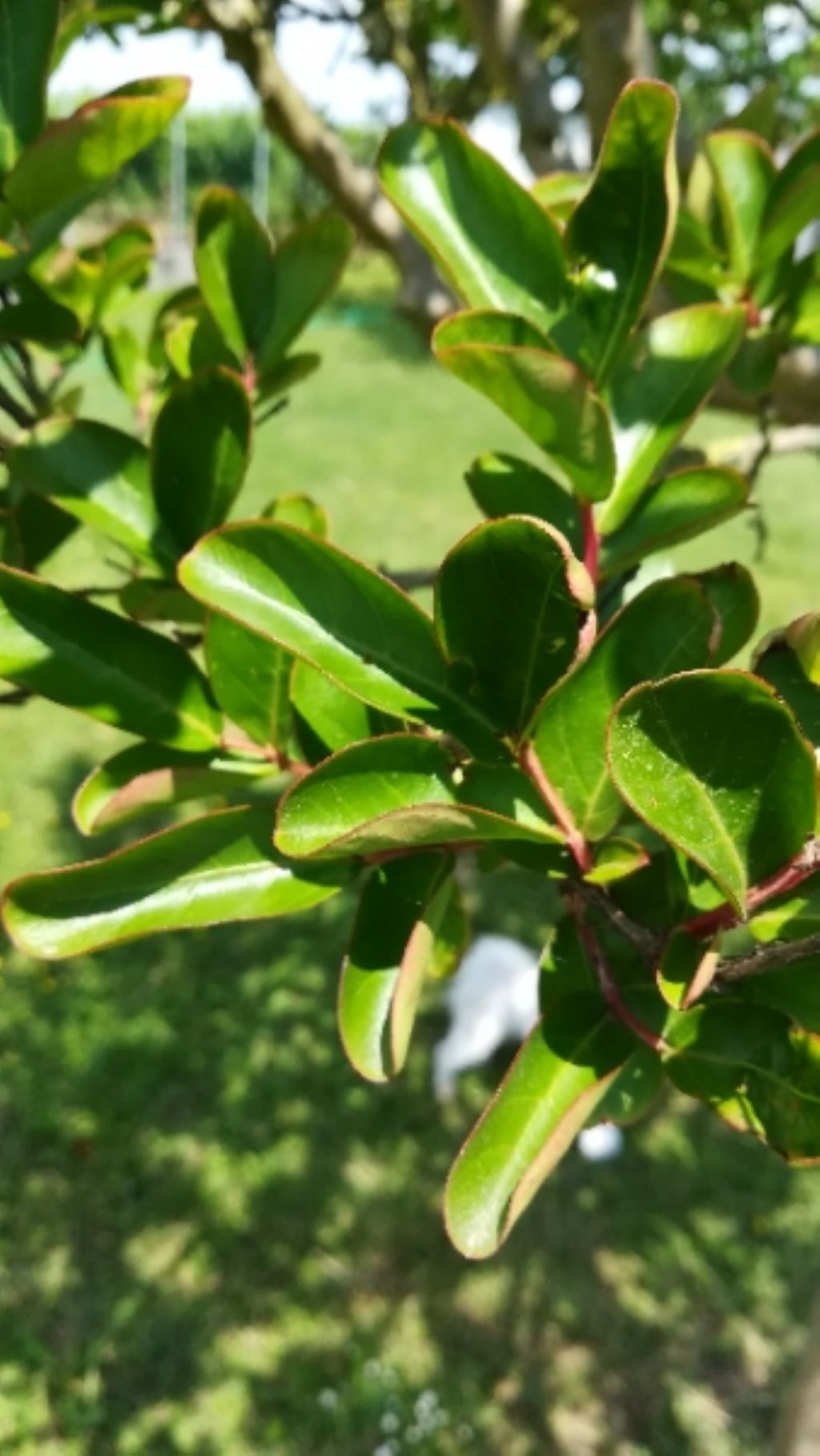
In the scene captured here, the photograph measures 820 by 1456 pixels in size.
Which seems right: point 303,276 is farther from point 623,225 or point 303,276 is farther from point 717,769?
point 717,769

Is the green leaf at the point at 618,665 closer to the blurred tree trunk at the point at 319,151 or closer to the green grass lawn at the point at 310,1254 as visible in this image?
the blurred tree trunk at the point at 319,151

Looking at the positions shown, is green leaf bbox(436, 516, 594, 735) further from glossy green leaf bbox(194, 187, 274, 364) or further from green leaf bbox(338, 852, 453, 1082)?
glossy green leaf bbox(194, 187, 274, 364)

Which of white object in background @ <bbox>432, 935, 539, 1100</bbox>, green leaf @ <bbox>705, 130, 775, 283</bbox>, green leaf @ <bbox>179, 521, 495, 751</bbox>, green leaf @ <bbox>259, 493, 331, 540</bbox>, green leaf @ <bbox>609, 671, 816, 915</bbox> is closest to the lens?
green leaf @ <bbox>609, 671, 816, 915</bbox>

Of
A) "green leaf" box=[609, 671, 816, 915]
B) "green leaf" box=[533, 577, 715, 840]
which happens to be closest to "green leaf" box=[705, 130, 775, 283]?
"green leaf" box=[533, 577, 715, 840]

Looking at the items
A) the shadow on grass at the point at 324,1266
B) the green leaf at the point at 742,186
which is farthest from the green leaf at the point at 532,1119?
the shadow on grass at the point at 324,1266

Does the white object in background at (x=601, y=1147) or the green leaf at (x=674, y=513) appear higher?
the green leaf at (x=674, y=513)

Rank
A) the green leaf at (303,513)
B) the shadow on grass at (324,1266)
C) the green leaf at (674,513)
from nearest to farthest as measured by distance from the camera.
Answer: the green leaf at (674,513)
the green leaf at (303,513)
the shadow on grass at (324,1266)
